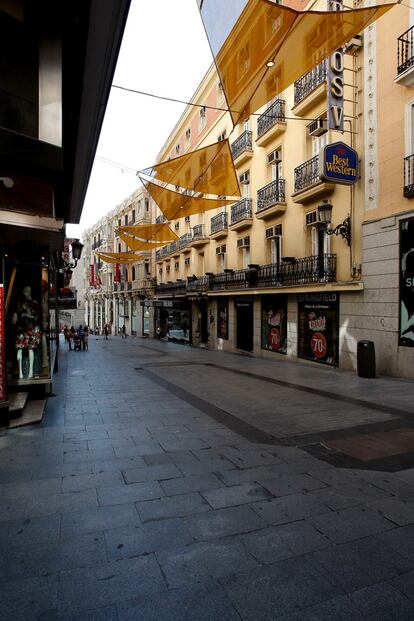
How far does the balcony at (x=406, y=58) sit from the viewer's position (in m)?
10.3

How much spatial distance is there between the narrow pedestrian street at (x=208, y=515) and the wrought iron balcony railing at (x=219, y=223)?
16.7 meters

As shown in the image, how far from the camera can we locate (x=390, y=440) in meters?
5.73

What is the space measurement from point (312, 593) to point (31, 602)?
1837 mm

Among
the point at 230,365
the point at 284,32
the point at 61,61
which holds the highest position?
the point at 284,32

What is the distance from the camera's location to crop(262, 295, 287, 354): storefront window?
17031 mm

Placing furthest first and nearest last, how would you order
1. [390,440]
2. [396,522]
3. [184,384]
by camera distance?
1. [184,384]
2. [390,440]
3. [396,522]

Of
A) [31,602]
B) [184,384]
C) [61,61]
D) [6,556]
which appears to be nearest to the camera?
[31,602]

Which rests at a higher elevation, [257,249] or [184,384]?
[257,249]

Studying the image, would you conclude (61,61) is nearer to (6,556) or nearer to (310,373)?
(6,556)

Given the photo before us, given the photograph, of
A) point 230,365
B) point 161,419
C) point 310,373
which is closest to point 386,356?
point 310,373

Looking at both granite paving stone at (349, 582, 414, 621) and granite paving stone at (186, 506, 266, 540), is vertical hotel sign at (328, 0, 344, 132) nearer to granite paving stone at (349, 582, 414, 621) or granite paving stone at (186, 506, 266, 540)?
granite paving stone at (186, 506, 266, 540)

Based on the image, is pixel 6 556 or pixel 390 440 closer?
pixel 6 556

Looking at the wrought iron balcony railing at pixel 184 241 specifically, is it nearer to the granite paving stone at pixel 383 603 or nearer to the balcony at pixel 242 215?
the balcony at pixel 242 215

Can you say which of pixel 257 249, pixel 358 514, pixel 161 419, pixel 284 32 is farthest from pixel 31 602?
pixel 257 249
